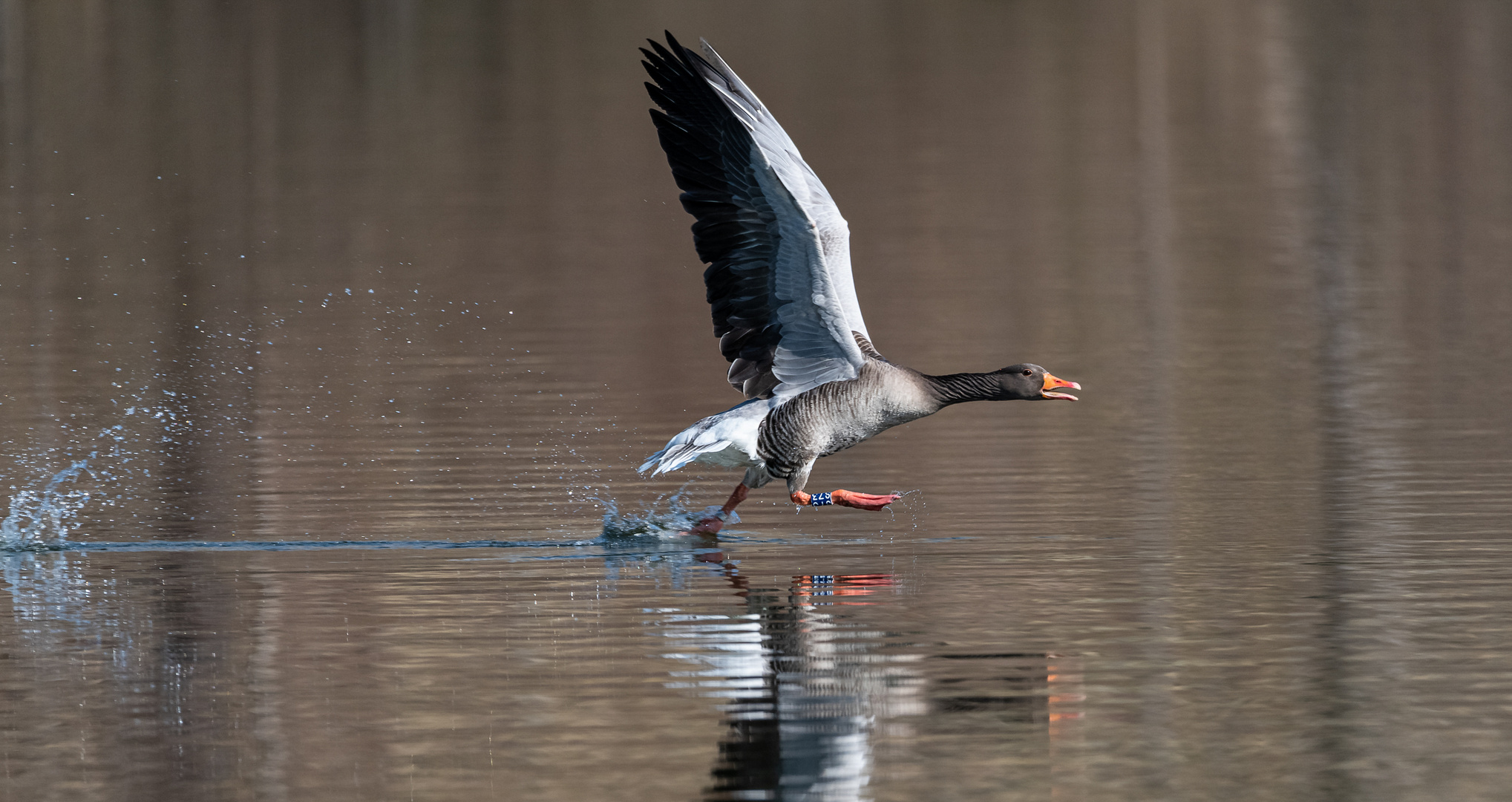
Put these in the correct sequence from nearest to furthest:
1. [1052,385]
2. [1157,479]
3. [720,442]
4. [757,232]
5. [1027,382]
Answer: [757,232] → [720,442] → [1027,382] → [1052,385] → [1157,479]

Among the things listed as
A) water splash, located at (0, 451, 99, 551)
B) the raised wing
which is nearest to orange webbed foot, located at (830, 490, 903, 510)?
the raised wing

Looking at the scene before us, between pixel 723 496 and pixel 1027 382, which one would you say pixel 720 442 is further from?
pixel 1027 382

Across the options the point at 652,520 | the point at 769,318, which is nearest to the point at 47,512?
the point at 652,520

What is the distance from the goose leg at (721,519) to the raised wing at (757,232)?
2.36ft

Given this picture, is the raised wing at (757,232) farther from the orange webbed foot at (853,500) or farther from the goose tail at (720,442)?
the orange webbed foot at (853,500)

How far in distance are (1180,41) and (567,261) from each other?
141 ft

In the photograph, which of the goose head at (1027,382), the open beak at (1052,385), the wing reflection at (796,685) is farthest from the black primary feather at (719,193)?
the wing reflection at (796,685)

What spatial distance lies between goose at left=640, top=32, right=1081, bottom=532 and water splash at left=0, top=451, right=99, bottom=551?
3.95 metres

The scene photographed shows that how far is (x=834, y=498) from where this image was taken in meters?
14.2

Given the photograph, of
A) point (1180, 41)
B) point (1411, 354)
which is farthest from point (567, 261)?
point (1180, 41)

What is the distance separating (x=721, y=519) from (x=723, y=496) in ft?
5.52

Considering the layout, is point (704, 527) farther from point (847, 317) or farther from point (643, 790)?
point (643, 790)

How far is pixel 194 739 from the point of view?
9.21 m

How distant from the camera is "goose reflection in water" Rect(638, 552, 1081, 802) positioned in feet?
A: 28.2
